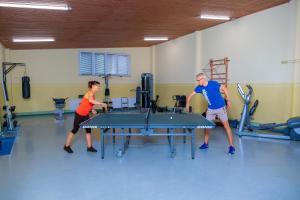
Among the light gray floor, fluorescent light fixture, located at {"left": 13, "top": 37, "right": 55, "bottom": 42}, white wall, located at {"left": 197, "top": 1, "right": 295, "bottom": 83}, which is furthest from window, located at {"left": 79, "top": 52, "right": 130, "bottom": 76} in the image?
the light gray floor

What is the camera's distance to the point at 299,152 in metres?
4.79

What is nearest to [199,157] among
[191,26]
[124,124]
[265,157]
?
[265,157]

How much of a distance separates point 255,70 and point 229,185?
463 cm

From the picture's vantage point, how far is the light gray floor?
10.0ft

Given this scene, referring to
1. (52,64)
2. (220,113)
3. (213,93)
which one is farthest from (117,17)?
(52,64)

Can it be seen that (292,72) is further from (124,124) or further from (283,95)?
(124,124)

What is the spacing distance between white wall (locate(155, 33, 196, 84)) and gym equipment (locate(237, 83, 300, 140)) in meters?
3.33

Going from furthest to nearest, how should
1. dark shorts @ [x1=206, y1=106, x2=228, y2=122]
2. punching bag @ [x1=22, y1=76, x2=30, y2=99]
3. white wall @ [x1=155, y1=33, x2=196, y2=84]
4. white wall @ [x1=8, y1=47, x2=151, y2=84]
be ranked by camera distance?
white wall @ [x1=8, y1=47, x2=151, y2=84] < punching bag @ [x1=22, y1=76, x2=30, y2=99] < white wall @ [x1=155, y1=33, x2=196, y2=84] < dark shorts @ [x1=206, y1=106, x2=228, y2=122]

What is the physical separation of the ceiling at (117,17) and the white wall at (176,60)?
1132 millimetres

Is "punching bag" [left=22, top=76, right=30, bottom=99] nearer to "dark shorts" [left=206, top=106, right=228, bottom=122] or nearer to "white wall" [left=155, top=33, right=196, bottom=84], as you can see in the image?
"white wall" [left=155, top=33, right=196, bottom=84]

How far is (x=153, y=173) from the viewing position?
3.75 metres

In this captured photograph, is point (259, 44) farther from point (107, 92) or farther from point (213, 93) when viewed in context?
point (107, 92)

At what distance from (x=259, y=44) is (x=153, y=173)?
5.00 metres

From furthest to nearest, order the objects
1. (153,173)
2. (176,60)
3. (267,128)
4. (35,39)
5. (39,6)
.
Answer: (176,60)
(35,39)
(267,128)
(39,6)
(153,173)
